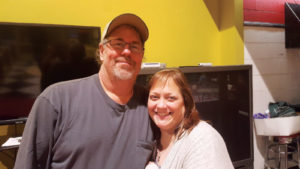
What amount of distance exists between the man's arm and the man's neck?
29cm

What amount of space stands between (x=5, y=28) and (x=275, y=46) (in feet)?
9.76

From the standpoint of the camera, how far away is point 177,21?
247 cm

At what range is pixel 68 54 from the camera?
5.85 ft

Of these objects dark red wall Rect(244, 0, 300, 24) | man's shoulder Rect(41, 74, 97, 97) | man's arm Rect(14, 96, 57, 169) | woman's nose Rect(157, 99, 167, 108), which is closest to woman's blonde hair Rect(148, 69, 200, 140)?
woman's nose Rect(157, 99, 167, 108)

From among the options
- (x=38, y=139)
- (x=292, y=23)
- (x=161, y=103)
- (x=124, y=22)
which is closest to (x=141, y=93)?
(x=161, y=103)

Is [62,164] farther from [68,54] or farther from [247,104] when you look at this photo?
[247,104]

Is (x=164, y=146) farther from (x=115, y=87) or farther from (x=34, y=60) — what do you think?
(x=34, y=60)

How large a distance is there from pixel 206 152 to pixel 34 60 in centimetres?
142

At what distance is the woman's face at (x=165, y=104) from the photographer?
119 cm

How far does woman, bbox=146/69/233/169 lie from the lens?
1.00 metres

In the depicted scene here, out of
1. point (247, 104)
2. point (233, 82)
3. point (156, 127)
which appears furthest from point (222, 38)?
point (156, 127)

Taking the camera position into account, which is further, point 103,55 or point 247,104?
point 247,104

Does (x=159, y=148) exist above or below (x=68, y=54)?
below

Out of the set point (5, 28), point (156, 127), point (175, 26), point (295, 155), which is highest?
point (175, 26)
